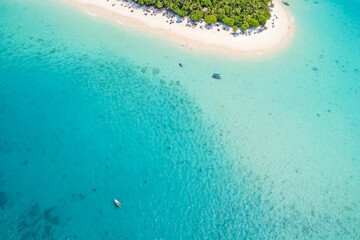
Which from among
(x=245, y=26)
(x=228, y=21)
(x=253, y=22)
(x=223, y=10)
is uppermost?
(x=223, y=10)

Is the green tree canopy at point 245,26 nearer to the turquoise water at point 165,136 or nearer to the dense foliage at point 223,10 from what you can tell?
the dense foliage at point 223,10

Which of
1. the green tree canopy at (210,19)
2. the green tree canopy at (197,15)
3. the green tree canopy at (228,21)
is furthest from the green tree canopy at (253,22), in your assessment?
the green tree canopy at (197,15)

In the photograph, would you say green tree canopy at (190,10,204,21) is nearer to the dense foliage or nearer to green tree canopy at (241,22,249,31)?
the dense foliage

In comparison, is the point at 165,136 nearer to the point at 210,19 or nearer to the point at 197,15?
the point at 210,19

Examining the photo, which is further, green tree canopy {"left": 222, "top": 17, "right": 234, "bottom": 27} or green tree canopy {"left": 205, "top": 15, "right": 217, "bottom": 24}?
green tree canopy {"left": 222, "top": 17, "right": 234, "bottom": 27}

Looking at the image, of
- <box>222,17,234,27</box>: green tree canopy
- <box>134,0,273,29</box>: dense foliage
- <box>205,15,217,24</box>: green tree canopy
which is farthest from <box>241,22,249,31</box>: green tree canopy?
<box>205,15,217,24</box>: green tree canopy

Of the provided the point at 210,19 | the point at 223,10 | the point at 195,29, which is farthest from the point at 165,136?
the point at 223,10

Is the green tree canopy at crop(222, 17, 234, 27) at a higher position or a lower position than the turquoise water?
higher

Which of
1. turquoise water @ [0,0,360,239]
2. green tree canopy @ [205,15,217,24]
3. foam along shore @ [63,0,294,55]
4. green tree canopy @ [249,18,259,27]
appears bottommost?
turquoise water @ [0,0,360,239]
